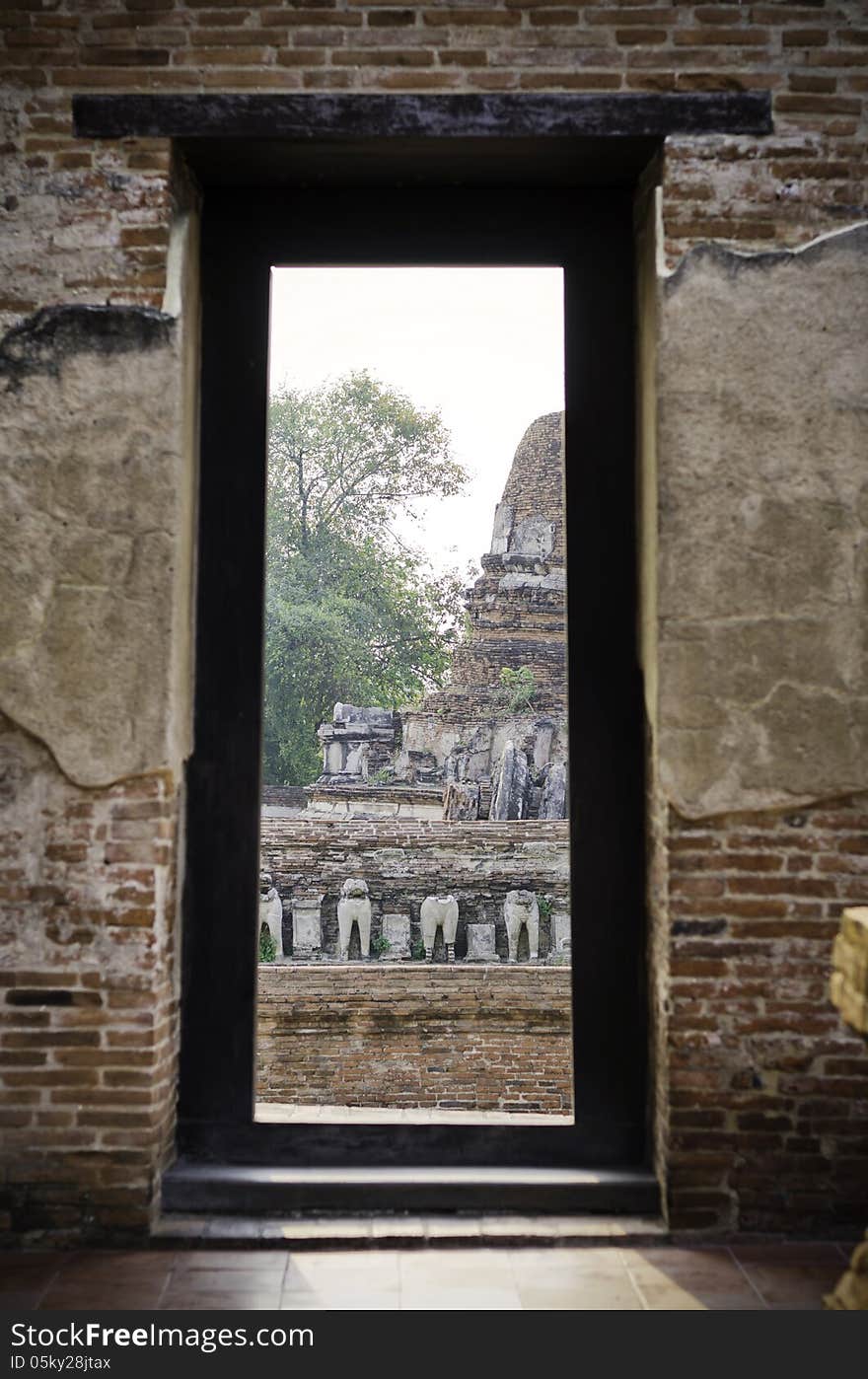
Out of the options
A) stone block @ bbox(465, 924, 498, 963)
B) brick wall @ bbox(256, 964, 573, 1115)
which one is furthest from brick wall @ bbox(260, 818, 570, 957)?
brick wall @ bbox(256, 964, 573, 1115)

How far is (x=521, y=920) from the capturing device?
8.85 m

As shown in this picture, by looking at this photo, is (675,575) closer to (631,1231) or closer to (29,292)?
(631,1231)

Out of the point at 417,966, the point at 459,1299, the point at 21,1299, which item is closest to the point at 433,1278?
the point at 459,1299

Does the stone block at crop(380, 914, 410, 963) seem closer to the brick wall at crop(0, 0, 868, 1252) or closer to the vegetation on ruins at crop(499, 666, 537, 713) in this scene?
the brick wall at crop(0, 0, 868, 1252)

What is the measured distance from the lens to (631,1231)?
9.37 ft

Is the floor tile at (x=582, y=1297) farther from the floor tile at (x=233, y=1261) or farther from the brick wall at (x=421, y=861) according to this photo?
the brick wall at (x=421, y=861)

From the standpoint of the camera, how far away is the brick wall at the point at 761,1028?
286 centimetres

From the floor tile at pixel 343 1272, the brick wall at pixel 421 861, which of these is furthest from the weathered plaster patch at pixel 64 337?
the brick wall at pixel 421 861

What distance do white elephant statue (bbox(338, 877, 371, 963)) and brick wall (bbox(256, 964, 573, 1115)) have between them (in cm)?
21

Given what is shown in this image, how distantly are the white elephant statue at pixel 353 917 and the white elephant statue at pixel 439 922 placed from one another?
493 mm

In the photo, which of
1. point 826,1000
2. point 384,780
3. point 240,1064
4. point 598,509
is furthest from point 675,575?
point 384,780

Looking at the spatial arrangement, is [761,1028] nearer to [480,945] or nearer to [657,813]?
[657,813]

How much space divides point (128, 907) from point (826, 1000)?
200cm

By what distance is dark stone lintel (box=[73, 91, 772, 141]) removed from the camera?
2918 millimetres
